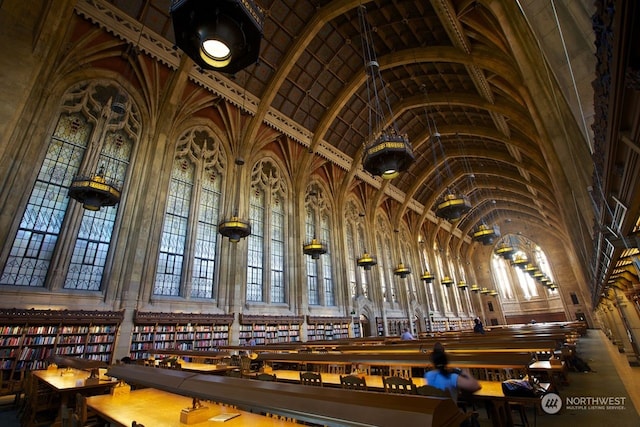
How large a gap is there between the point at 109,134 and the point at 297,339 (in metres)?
10.3

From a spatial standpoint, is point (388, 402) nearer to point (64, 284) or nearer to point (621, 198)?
point (621, 198)

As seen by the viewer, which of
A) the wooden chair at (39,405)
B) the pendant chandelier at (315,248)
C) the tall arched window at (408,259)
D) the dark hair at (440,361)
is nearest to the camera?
the dark hair at (440,361)

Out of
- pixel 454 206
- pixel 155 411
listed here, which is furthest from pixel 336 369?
pixel 454 206

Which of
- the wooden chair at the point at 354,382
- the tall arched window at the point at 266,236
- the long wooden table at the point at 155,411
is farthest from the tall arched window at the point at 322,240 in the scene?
the long wooden table at the point at 155,411

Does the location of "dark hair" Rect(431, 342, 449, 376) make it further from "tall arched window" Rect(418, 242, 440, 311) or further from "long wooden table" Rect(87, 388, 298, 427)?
"tall arched window" Rect(418, 242, 440, 311)

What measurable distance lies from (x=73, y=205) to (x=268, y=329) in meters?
7.55

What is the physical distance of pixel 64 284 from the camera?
721 cm

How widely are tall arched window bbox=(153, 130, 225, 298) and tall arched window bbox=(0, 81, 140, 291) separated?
1.65 m

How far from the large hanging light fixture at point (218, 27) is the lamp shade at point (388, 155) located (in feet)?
12.3

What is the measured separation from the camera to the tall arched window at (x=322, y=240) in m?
14.1

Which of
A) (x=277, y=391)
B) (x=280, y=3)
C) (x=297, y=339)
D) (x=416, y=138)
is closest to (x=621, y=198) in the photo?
(x=277, y=391)

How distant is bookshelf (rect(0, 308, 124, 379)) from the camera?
5.87 metres

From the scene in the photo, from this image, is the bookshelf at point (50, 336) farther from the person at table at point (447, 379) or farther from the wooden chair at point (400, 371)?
the person at table at point (447, 379)

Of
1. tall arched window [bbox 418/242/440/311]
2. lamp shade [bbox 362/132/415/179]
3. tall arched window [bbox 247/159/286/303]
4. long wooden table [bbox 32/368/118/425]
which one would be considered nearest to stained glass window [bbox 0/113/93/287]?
long wooden table [bbox 32/368/118/425]
